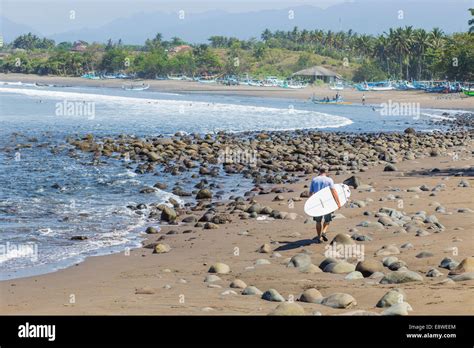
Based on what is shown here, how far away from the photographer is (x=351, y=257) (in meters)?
13.8

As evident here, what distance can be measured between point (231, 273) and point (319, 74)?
121012 mm

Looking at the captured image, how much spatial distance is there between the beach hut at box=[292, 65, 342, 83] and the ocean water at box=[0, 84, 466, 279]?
69.1m

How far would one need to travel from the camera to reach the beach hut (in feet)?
432

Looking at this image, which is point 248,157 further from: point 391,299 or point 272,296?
point 391,299

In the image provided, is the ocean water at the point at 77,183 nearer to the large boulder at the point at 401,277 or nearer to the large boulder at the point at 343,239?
the large boulder at the point at 343,239

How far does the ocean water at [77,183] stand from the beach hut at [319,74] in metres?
69.1

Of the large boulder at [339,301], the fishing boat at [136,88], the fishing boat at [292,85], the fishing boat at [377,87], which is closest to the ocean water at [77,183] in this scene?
the large boulder at [339,301]

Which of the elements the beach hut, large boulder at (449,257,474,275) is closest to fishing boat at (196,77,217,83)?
the beach hut

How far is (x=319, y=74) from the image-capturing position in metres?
132

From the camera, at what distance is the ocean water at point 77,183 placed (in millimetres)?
16562
